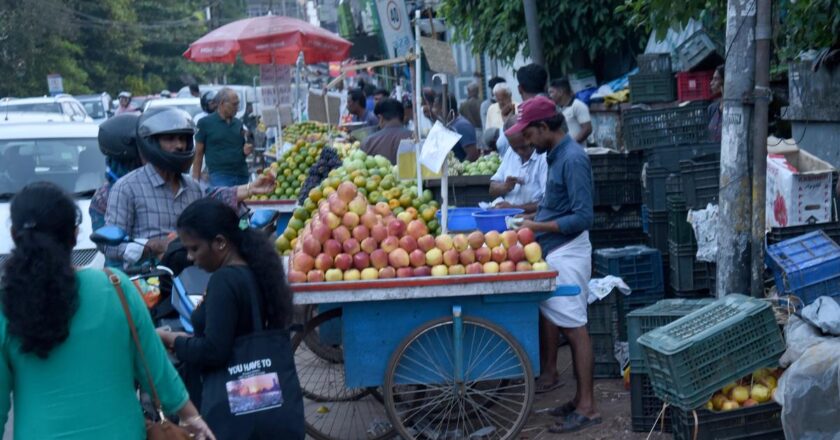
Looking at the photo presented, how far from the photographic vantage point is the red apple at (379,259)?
5.96 metres

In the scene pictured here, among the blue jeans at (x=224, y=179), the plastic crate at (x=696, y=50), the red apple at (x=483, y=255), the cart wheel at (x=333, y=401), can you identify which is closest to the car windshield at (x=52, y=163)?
the blue jeans at (x=224, y=179)

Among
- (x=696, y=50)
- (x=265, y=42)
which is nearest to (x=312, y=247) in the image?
(x=696, y=50)

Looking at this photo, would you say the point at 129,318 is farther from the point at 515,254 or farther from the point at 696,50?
the point at 696,50

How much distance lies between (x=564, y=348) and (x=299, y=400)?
4864 millimetres

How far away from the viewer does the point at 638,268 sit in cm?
749

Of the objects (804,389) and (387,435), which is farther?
(387,435)

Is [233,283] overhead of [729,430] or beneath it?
overhead

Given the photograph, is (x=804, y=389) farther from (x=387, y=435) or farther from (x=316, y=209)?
(x=316, y=209)

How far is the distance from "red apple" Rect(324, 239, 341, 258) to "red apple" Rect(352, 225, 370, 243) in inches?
5.4

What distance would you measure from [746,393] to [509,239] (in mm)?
1540

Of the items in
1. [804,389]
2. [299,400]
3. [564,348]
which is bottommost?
[564,348]

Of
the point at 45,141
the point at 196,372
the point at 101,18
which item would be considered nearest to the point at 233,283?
the point at 196,372

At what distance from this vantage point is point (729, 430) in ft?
18.2

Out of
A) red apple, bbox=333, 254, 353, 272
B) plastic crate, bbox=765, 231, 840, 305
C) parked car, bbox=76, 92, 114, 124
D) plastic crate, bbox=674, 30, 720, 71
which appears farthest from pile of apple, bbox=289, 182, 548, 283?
parked car, bbox=76, 92, 114, 124
